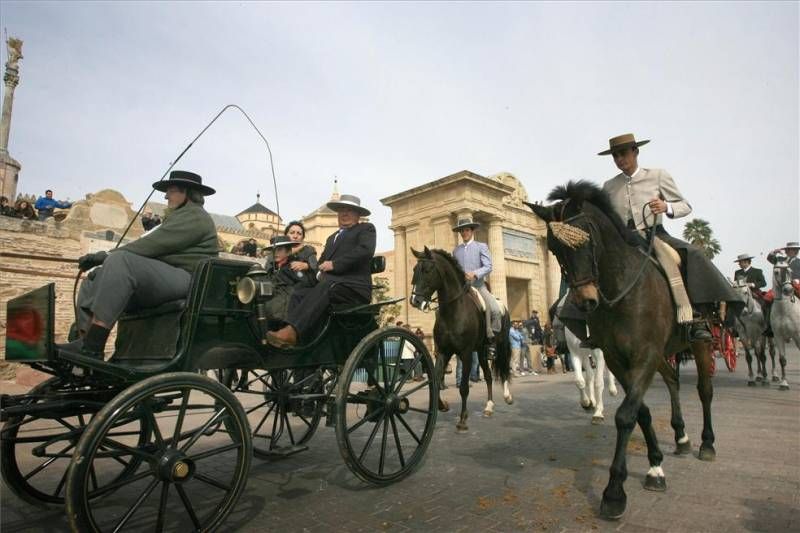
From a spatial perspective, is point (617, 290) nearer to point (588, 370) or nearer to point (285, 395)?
point (285, 395)

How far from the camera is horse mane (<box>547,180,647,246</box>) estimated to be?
149 inches

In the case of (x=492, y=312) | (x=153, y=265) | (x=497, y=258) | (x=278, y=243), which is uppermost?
(x=497, y=258)

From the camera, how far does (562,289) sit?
6.84 meters

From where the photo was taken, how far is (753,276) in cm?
1082

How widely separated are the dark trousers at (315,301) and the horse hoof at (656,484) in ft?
9.62

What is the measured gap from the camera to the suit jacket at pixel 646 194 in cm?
464

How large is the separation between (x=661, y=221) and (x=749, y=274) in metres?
8.41

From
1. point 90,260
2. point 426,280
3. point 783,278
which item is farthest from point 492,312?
point 783,278

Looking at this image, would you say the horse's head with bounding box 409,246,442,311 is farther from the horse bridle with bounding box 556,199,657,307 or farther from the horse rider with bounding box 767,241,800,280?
the horse rider with bounding box 767,241,800,280

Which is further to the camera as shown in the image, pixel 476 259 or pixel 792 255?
pixel 792 255

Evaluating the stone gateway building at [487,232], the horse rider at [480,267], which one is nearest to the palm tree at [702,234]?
the stone gateway building at [487,232]

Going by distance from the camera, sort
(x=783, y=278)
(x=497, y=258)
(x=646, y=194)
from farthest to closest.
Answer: (x=497, y=258) → (x=783, y=278) → (x=646, y=194)

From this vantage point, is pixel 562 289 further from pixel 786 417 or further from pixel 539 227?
pixel 539 227

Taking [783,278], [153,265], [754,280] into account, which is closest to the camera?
[153,265]
